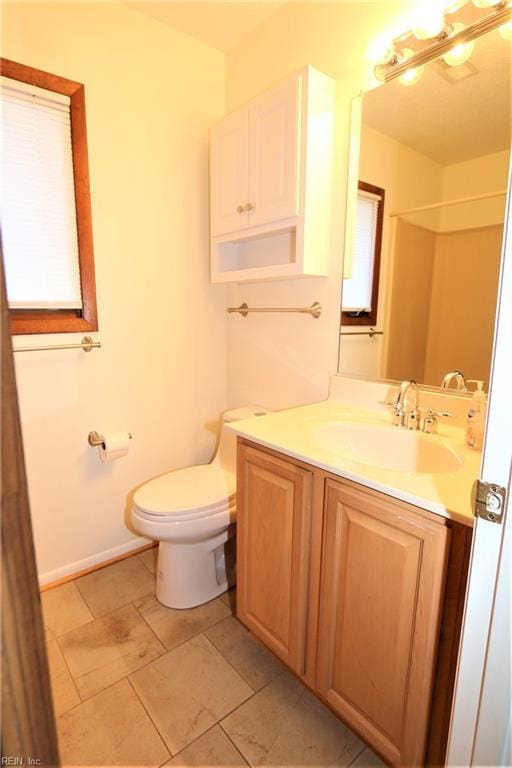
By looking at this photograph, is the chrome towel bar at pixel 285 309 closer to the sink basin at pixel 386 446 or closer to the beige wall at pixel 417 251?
the beige wall at pixel 417 251

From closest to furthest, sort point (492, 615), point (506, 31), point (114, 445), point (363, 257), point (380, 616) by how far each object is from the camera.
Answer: point (492, 615) → point (380, 616) → point (506, 31) → point (363, 257) → point (114, 445)

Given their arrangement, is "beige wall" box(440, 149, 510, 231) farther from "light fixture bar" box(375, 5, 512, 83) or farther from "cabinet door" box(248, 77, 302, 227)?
"cabinet door" box(248, 77, 302, 227)

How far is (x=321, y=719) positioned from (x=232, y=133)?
2.29 meters

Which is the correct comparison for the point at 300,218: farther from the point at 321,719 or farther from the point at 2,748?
the point at 321,719

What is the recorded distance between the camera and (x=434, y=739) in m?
0.92

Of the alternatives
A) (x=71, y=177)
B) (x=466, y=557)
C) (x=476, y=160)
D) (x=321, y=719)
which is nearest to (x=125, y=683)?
(x=321, y=719)

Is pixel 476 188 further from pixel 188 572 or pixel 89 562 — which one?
pixel 89 562

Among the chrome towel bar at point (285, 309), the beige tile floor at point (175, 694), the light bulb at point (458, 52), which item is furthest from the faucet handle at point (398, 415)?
the light bulb at point (458, 52)

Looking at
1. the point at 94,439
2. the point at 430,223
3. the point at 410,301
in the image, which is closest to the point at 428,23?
the point at 430,223

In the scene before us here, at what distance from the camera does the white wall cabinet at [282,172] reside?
57.6 inches

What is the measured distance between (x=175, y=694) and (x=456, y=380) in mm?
1440

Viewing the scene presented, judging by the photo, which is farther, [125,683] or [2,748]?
[125,683]

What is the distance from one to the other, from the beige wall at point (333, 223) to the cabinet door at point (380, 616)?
2.71ft

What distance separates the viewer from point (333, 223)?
1.62m
